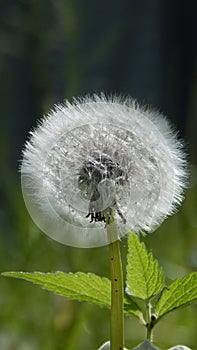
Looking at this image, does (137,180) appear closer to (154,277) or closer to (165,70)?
(154,277)

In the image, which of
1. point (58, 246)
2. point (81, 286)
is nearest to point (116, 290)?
point (81, 286)

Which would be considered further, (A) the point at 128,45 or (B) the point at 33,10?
(A) the point at 128,45

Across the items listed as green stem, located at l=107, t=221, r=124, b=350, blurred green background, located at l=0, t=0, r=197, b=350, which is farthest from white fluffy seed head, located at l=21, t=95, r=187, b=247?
blurred green background, located at l=0, t=0, r=197, b=350

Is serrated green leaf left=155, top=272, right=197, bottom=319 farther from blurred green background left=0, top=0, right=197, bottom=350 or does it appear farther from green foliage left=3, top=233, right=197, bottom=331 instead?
blurred green background left=0, top=0, right=197, bottom=350

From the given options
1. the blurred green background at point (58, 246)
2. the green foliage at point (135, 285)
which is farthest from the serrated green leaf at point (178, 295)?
the blurred green background at point (58, 246)

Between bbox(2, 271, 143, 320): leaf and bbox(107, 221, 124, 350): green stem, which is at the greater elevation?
bbox(2, 271, 143, 320): leaf

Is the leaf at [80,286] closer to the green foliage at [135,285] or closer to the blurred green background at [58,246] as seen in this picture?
the green foliage at [135,285]

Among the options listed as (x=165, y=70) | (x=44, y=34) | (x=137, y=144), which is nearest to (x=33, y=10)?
(x=44, y=34)

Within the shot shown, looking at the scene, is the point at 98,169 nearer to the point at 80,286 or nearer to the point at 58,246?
the point at 80,286
